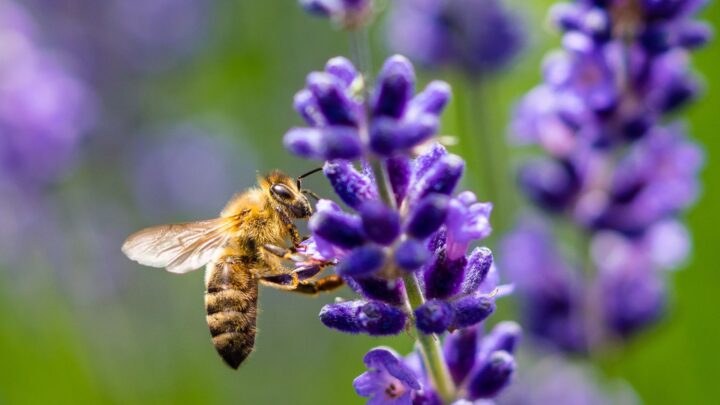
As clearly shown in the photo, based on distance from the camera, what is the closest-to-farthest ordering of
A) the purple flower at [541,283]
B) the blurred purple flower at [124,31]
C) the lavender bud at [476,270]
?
1. the lavender bud at [476,270]
2. the purple flower at [541,283]
3. the blurred purple flower at [124,31]

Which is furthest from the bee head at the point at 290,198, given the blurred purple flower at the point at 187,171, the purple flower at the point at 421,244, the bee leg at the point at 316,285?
the blurred purple flower at the point at 187,171

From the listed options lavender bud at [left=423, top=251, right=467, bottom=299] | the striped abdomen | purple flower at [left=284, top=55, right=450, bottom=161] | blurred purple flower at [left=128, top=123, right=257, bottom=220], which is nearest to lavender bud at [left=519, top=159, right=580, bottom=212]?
the striped abdomen

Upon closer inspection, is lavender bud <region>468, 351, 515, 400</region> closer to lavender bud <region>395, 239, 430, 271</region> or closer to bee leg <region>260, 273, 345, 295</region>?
lavender bud <region>395, 239, 430, 271</region>

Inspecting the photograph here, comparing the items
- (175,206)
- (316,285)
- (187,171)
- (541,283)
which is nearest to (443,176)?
(316,285)

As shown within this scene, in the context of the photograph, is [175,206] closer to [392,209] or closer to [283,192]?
[283,192]

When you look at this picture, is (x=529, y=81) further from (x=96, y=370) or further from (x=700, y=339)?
(x=96, y=370)

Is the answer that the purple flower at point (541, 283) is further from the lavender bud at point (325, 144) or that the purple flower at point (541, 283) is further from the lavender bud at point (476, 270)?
the lavender bud at point (325, 144)

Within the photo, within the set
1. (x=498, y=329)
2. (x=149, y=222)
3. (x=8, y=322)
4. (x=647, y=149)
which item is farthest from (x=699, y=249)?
(x=8, y=322)
